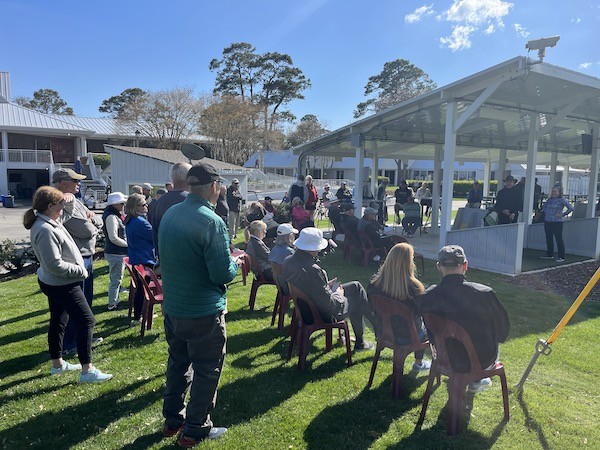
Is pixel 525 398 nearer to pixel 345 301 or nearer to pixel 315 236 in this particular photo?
pixel 345 301

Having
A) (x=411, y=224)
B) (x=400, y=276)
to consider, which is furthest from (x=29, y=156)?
(x=400, y=276)

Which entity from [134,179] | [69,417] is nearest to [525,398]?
[69,417]

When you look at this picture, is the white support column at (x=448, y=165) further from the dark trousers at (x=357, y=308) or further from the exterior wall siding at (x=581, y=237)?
the dark trousers at (x=357, y=308)

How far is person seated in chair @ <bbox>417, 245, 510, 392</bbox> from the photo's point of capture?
310 centimetres

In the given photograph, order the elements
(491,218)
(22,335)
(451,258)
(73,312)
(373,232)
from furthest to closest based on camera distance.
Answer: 1. (491,218)
2. (373,232)
3. (22,335)
4. (73,312)
5. (451,258)

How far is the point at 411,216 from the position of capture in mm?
12156

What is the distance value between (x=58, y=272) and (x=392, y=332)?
2.75 m

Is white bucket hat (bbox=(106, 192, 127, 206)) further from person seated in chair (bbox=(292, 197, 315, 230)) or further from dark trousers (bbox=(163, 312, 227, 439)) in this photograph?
person seated in chair (bbox=(292, 197, 315, 230))

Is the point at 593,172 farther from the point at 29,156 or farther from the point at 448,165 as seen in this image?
the point at 29,156

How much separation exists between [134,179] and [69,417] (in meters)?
18.1

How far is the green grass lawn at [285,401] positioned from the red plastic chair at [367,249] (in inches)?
135

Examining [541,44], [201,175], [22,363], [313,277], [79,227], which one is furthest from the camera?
[541,44]

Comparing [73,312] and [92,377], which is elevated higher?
[73,312]

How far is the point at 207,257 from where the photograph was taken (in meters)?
2.67
